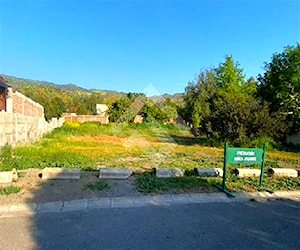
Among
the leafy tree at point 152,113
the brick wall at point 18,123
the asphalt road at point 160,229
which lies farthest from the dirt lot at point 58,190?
the leafy tree at point 152,113

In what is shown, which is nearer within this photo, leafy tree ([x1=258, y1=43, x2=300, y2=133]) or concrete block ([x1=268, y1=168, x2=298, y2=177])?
concrete block ([x1=268, y1=168, x2=298, y2=177])

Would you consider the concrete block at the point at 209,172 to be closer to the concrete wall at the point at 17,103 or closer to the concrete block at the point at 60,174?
the concrete block at the point at 60,174

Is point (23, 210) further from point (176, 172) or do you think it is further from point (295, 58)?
point (295, 58)

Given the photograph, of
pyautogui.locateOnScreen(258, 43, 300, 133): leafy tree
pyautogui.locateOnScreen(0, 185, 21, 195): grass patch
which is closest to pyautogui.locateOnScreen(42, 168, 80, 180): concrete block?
pyautogui.locateOnScreen(0, 185, 21, 195): grass patch

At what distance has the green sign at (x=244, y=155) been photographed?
7.01 m

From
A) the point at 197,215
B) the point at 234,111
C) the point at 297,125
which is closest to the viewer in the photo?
the point at 197,215

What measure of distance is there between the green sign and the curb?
2.62 feet

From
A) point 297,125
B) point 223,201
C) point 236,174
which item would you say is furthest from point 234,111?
point 223,201

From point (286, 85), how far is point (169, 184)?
53.4 ft

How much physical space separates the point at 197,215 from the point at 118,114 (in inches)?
1652

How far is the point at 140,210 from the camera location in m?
5.38

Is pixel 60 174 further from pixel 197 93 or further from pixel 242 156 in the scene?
pixel 197 93

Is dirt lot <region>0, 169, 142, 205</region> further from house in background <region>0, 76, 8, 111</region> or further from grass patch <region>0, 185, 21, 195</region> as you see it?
house in background <region>0, 76, 8, 111</region>

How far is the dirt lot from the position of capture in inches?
230
